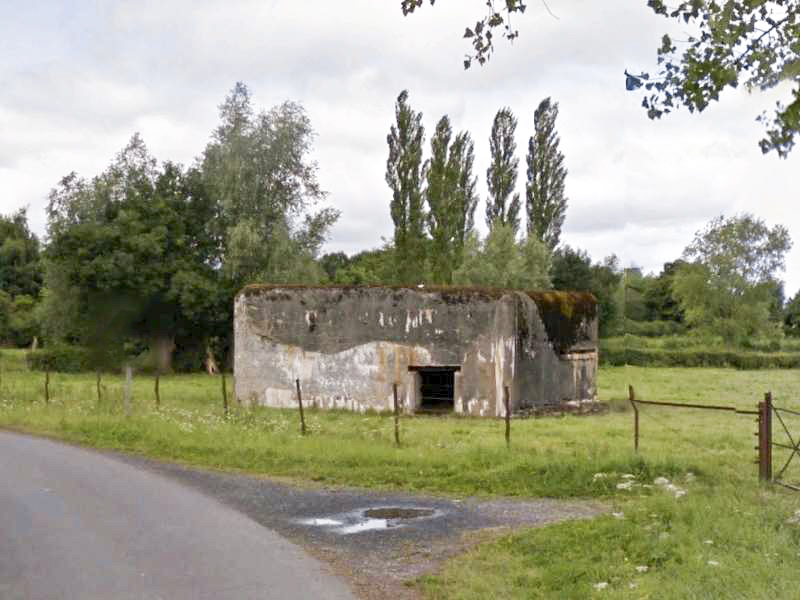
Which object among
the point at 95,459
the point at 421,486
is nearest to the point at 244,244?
the point at 95,459

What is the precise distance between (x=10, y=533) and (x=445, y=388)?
16.5 metres

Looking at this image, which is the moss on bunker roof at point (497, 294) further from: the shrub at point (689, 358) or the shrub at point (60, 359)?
the shrub at point (689, 358)

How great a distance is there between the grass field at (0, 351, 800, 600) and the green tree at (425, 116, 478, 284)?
19.4 metres

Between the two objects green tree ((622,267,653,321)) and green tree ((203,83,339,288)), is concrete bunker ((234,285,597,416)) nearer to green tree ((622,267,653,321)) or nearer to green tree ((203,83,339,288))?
green tree ((203,83,339,288))

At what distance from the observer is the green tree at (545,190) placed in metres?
52.0

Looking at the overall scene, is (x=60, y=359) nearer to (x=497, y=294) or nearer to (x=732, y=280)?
(x=497, y=294)

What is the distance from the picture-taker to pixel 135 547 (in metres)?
9.61

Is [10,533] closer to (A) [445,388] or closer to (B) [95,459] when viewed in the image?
(B) [95,459]

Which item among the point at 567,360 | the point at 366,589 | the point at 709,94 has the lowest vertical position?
the point at 366,589

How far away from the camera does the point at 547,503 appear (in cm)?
1227

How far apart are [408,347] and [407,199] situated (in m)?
24.0

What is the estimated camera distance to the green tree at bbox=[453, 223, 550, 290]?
4556cm

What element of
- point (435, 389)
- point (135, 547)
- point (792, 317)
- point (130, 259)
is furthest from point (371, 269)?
point (135, 547)

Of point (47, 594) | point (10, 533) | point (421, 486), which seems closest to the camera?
point (47, 594)
